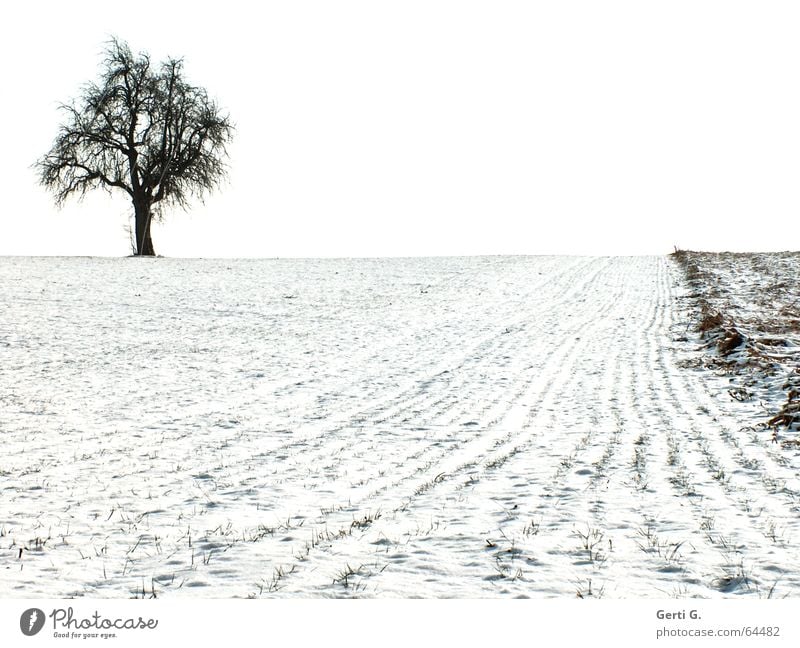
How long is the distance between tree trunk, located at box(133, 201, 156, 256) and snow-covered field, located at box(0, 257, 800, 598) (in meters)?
21.5

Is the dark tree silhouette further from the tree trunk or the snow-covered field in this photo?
the snow-covered field

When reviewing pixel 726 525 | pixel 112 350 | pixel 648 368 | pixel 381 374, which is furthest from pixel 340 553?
pixel 112 350

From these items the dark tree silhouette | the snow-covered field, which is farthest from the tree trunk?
the snow-covered field

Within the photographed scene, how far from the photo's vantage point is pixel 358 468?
655 cm

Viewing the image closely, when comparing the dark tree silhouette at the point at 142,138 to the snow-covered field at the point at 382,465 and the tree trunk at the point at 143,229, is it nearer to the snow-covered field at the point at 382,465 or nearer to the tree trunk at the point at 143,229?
the tree trunk at the point at 143,229

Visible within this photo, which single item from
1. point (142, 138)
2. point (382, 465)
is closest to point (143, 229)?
point (142, 138)

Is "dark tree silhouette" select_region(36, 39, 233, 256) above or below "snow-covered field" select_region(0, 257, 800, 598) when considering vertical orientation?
above

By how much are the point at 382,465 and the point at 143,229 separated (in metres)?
33.4

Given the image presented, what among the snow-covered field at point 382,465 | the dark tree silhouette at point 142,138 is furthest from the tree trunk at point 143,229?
the snow-covered field at point 382,465

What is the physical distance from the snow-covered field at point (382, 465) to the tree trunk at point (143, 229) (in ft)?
70.5

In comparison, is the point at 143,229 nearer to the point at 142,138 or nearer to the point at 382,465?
the point at 142,138

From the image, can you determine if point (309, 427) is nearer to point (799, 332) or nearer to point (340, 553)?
point (340, 553)

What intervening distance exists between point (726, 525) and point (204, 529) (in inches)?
139

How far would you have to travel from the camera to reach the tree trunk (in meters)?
36.2
